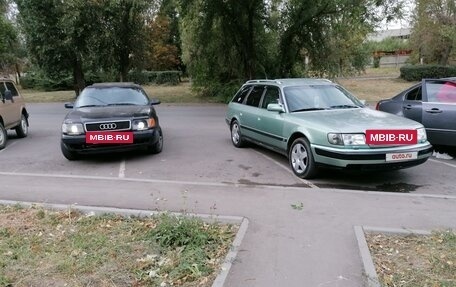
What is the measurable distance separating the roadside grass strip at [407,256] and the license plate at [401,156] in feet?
5.62

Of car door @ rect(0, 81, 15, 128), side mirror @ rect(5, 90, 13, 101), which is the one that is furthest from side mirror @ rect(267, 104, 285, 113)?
side mirror @ rect(5, 90, 13, 101)

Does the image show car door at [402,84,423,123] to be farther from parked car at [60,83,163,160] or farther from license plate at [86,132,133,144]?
license plate at [86,132,133,144]

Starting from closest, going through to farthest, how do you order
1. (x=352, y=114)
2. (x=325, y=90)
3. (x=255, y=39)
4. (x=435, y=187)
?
(x=435, y=187)
(x=352, y=114)
(x=325, y=90)
(x=255, y=39)

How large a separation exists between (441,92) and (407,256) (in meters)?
5.14

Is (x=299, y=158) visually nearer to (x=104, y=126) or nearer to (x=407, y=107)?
(x=407, y=107)

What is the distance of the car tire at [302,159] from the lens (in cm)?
658

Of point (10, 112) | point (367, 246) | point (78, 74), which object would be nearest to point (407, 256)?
point (367, 246)

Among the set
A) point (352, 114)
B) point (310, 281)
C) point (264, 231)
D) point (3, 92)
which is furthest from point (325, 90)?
point (3, 92)

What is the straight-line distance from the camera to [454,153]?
861 cm

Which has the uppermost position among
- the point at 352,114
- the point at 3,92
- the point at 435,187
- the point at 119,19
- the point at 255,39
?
the point at 119,19

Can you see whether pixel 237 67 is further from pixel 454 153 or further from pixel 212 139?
pixel 454 153

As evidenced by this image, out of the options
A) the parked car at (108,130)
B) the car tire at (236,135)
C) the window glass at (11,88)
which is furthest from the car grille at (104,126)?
the window glass at (11,88)

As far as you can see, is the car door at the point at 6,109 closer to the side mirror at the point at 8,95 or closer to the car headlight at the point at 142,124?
the side mirror at the point at 8,95

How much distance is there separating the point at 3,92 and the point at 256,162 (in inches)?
271
